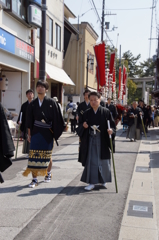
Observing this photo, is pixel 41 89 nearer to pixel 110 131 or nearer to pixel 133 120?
pixel 110 131

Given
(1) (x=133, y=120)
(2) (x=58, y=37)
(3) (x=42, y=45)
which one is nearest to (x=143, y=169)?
(3) (x=42, y=45)

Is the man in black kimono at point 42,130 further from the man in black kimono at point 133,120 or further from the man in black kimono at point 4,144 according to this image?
the man in black kimono at point 133,120

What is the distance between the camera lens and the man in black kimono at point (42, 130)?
19.2 ft

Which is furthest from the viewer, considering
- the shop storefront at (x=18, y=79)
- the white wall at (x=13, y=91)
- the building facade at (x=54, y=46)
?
the building facade at (x=54, y=46)

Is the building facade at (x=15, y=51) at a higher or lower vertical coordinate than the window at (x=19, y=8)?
lower

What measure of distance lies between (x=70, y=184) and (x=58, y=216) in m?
1.78

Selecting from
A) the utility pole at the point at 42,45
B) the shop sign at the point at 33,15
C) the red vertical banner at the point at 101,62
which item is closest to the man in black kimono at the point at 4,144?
the utility pole at the point at 42,45

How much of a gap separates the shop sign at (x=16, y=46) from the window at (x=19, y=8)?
112 centimetres

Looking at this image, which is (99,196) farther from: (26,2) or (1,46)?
(26,2)

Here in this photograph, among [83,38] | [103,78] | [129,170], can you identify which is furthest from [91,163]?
[83,38]

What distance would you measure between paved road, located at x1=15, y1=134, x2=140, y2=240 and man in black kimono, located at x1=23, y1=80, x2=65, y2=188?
64cm

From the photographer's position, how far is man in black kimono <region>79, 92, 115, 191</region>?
5781 mm

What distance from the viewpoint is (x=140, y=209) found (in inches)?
194

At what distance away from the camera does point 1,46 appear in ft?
38.6
